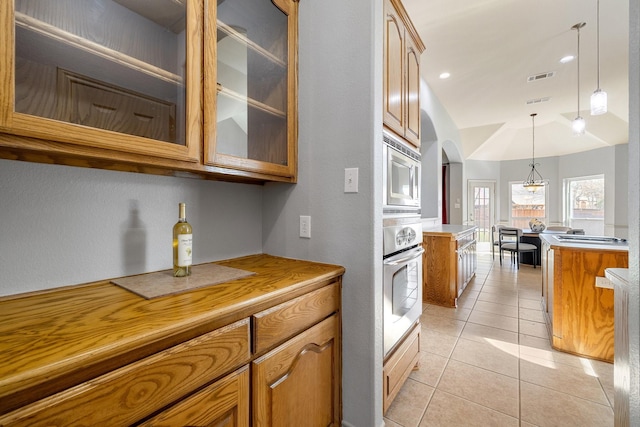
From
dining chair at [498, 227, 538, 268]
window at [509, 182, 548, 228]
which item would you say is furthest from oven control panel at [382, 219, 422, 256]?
window at [509, 182, 548, 228]

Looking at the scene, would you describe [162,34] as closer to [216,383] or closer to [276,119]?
[276,119]

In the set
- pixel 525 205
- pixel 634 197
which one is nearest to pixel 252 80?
pixel 634 197

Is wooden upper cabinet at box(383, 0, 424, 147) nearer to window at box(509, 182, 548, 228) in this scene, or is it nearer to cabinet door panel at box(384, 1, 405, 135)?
cabinet door panel at box(384, 1, 405, 135)

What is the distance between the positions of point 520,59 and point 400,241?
3.45 m

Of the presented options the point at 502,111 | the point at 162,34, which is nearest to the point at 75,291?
the point at 162,34

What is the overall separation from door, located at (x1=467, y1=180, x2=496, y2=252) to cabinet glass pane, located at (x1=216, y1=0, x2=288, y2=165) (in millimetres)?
8270

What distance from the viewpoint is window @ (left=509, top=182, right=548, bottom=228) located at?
26.5 feet

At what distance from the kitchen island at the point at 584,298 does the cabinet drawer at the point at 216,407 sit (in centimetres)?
268

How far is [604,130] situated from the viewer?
5.97 m

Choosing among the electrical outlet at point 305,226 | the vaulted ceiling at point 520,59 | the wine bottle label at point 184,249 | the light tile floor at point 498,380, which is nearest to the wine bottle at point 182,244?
the wine bottle label at point 184,249

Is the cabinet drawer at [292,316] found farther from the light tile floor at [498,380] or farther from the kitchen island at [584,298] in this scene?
the kitchen island at [584,298]

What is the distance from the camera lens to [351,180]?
143 centimetres

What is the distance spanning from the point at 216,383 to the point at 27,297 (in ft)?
2.44

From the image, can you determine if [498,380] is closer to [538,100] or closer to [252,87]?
[252,87]
